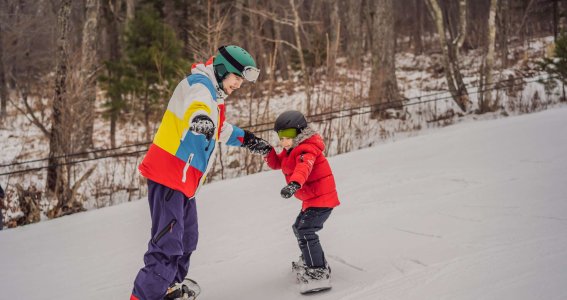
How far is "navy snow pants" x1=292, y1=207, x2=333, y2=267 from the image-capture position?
3.05 metres

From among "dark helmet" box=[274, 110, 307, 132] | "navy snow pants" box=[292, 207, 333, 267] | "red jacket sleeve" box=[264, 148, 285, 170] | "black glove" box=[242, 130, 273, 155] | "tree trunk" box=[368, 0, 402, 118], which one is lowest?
"navy snow pants" box=[292, 207, 333, 267]

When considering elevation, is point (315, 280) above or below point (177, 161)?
below

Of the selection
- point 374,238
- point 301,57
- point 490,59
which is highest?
point 301,57

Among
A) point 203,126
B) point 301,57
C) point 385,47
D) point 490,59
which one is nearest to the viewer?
point 203,126

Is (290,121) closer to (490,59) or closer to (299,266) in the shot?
(299,266)

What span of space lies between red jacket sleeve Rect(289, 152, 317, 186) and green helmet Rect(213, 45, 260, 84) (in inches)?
21.6

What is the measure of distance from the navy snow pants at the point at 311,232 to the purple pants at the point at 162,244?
758 mm

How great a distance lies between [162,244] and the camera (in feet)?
8.69

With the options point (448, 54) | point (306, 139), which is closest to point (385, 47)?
point (448, 54)

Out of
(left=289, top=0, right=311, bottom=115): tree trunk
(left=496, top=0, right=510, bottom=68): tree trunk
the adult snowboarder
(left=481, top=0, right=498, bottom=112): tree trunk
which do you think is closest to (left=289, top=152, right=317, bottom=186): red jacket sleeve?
the adult snowboarder

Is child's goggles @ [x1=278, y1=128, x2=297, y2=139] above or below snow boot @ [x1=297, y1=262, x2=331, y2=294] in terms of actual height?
above

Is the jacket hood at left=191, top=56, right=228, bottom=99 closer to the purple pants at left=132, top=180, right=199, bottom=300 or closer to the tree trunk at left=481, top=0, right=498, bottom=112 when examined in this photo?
the purple pants at left=132, top=180, right=199, bottom=300

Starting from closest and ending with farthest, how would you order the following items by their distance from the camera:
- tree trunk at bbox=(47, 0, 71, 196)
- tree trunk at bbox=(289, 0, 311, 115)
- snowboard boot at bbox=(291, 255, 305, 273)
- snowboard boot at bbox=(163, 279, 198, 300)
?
snowboard boot at bbox=(163, 279, 198, 300) < snowboard boot at bbox=(291, 255, 305, 273) < tree trunk at bbox=(47, 0, 71, 196) < tree trunk at bbox=(289, 0, 311, 115)

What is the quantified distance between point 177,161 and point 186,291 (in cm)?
92
